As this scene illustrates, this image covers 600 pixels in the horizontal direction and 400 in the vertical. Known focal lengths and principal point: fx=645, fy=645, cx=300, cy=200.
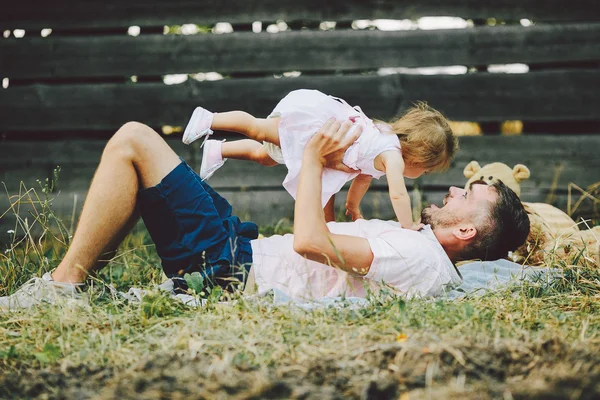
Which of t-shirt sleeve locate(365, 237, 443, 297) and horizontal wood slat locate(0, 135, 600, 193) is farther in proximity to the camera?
horizontal wood slat locate(0, 135, 600, 193)

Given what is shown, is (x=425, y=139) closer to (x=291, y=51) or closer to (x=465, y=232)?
(x=465, y=232)

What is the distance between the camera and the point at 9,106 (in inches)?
195

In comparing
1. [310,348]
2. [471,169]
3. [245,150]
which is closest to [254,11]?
[245,150]

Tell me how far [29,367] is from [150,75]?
3.17 m

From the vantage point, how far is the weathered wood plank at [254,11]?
460 centimetres

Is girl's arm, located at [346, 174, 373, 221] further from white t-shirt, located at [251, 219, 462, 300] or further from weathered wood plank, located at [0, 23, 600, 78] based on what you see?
weathered wood plank, located at [0, 23, 600, 78]

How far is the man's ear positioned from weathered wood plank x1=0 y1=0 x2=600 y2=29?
233cm

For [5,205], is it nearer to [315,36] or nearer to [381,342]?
[315,36]

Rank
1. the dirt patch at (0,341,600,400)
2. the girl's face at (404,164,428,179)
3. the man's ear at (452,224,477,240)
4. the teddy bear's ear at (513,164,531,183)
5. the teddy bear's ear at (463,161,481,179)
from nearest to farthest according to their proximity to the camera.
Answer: the dirt patch at (0,341,600,400)
the man's ear at (452,224,477,240)
the girl's face at (404,164,428,179)
the teddy bear's ear at (513,164,531,183)
the teddy bear's ear at (463,161,481,179)

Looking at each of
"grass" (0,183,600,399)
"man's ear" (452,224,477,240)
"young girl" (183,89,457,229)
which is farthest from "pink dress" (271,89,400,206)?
"grass" (0,183,600,399)

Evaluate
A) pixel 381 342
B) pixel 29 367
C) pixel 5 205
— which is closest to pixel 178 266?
pixel 29 367

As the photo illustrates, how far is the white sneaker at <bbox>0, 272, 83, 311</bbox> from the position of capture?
2.57m

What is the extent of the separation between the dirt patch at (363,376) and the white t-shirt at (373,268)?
2.11 ft

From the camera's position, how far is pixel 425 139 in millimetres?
3223
